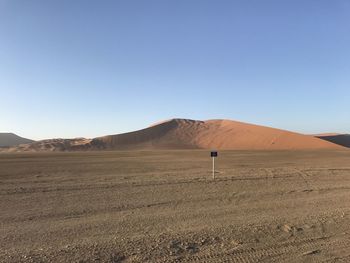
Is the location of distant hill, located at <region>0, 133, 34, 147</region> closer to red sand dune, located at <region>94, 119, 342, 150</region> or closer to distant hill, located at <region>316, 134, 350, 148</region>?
red sand dune, located at <region>94, 119, 342, 150</region>

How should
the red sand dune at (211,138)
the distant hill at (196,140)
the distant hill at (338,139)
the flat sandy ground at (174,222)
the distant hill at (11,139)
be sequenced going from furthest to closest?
1. the distant hill at (11,139)
2. the distant hill at (338,139)
3. the distant hill at (196,140)
4. the red sand dune at (211,138)
5. the flat sandy ground at (174,222)

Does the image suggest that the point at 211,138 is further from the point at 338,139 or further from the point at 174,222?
the point at 174,222

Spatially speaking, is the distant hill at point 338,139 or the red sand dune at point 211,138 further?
the distant hill at point 338,139

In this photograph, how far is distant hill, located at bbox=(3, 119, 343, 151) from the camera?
7069 cm

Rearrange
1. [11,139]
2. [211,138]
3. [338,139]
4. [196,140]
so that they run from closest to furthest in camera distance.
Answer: [196,140]
[211,138]
[338,139]
[11,139]

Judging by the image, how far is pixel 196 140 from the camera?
82.1 metres

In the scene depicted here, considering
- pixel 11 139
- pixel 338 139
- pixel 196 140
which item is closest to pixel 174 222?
pixel 196 140

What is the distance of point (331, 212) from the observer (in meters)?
11.4

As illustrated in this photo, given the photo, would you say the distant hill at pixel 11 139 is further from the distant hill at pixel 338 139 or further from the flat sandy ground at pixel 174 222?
the flat sandy ground at pixel 174 222

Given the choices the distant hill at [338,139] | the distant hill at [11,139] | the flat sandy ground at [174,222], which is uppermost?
the distant hill at [11,139]

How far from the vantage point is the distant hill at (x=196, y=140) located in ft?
232

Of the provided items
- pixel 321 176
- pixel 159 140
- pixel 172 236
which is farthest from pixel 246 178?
pixel 159 140

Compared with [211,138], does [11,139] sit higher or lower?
higher

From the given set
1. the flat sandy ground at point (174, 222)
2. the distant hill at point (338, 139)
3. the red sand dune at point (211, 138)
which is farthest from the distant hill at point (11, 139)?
the flat sandy ground at point (174, 222)
